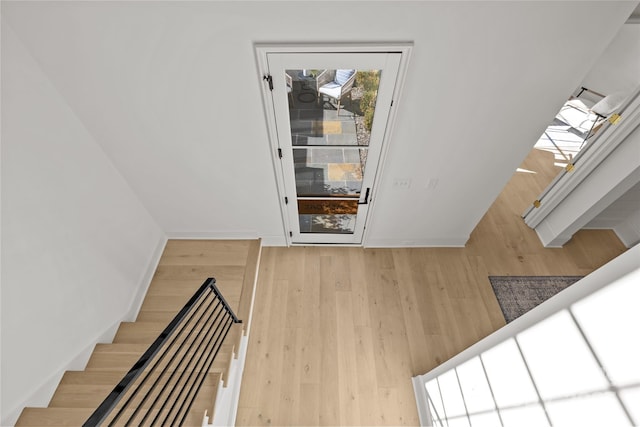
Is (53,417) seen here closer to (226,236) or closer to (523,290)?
(226,236)

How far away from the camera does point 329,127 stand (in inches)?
92.0

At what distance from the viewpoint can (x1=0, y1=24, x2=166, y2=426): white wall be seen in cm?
175

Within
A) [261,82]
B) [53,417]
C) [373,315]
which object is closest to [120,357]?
[53,417]

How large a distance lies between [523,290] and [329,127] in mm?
2575

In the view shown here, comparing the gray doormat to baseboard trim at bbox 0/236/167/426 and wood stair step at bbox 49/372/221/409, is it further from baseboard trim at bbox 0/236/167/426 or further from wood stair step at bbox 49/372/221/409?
baseboard trim at bbox 0/236/167/426

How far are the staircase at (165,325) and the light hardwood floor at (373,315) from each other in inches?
7.9

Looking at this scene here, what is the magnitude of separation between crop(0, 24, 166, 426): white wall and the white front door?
144cm

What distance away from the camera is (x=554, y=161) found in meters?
4.31

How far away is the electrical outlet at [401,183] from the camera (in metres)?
2.67

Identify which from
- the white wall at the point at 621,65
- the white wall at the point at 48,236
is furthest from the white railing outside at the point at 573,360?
the white wall at the point at 621,65

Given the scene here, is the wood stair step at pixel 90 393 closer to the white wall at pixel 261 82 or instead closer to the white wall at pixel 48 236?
the white wall at pixel 48 236

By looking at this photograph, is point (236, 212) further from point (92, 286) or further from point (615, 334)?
point (615, 334)

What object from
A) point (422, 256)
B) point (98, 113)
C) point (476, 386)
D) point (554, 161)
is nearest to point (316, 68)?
point (98, 113)

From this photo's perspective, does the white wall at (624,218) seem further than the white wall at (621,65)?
No
